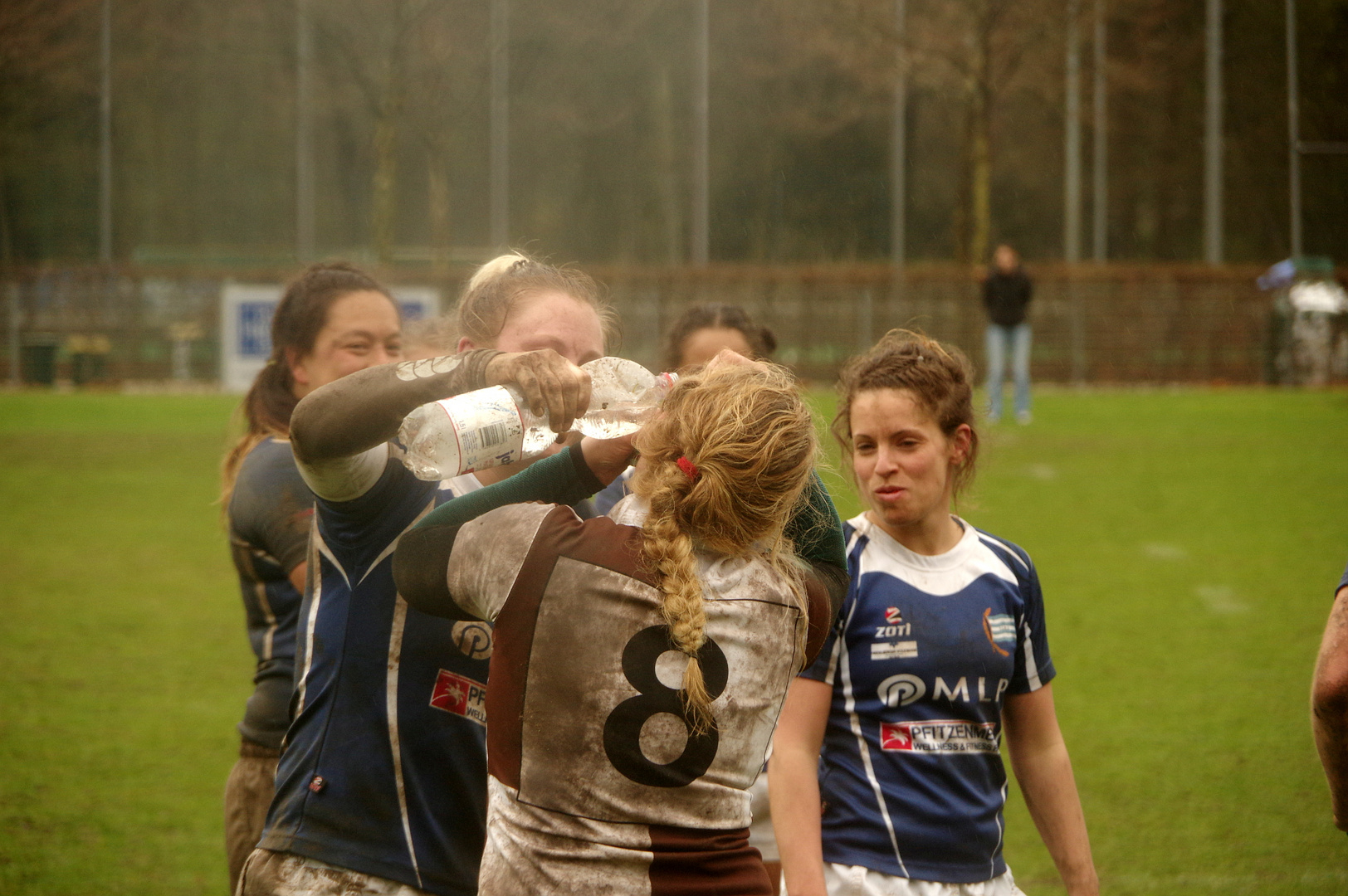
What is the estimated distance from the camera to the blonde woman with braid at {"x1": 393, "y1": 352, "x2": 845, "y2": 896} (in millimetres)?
1843

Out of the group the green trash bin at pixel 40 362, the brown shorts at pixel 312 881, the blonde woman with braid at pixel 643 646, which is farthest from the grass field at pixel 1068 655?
the green trash bin at pixel 40 362

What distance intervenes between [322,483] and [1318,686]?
1771mm

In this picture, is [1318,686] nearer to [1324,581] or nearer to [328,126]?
[1324,581]

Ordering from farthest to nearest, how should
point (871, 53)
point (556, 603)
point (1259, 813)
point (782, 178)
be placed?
point (782, 178)
point (871, 53)
point (1259, 813)
point (556, 603)

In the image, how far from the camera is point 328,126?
117 ft

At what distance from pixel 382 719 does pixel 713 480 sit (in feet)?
2.69

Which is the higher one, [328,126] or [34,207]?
[328,126]

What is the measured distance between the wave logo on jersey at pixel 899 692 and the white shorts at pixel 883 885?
1.13ft

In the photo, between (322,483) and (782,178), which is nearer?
(322,483)

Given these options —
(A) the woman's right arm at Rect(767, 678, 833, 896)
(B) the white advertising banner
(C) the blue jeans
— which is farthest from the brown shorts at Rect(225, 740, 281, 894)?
(B) the white advertising banner

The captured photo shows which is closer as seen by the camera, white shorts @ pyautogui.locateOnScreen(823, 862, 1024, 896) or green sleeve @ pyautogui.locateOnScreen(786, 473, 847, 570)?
green sleeve @ pyautogui.locateOnScreen(786, 473, 847, 570)

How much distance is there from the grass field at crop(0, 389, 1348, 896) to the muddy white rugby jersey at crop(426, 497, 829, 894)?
0.90 meters

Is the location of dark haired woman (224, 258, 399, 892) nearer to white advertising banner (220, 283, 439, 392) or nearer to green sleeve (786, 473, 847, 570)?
green sleeve (786, 473, 847, 570)

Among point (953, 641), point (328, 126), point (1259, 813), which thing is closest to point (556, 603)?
point (953, 641)
